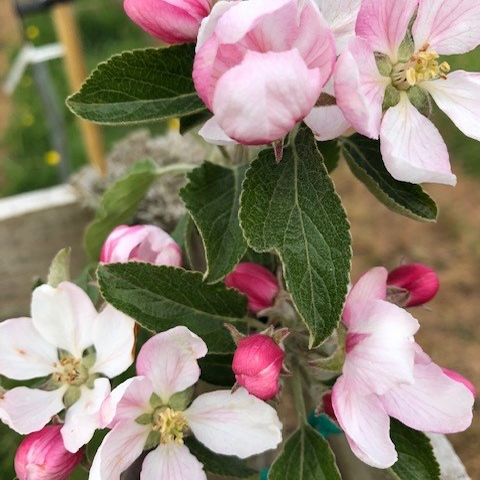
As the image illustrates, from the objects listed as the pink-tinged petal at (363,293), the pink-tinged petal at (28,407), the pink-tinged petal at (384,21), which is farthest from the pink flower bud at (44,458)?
the pink-tinged petal at (384,21)

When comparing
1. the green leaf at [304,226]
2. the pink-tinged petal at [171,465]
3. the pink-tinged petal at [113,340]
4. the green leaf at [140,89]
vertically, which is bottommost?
the pink-tinged petal at [171,465]

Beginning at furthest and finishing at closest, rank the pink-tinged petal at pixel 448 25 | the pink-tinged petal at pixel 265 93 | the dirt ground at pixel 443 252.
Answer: the dirt ground at pixel 443 252, the pink-tinged petal at pixel 448 25, the pink-tinged petal at pixel 265 93

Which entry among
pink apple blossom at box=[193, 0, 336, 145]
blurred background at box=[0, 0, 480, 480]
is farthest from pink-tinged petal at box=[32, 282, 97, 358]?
blurred background at box=[0, 0, 480, 480]

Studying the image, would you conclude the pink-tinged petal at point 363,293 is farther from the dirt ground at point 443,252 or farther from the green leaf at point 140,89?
the dirt ground at point 443,252

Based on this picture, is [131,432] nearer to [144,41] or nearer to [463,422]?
[463,422]

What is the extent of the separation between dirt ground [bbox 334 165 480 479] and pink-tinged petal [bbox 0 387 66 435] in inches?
43.9

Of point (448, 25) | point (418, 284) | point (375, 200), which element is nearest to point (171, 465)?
point (418, 284)

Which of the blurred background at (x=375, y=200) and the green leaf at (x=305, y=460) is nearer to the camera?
the green leaf at (x=305, y=460)

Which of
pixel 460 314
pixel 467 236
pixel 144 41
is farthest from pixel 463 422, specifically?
pixel 144 41

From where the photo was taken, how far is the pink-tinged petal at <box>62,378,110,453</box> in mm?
514

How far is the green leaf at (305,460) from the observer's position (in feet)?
1.96

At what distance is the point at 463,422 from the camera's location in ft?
1.69

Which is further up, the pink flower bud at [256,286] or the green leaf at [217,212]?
the green leaf at [217,212]

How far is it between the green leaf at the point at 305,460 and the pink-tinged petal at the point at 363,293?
130 mm
